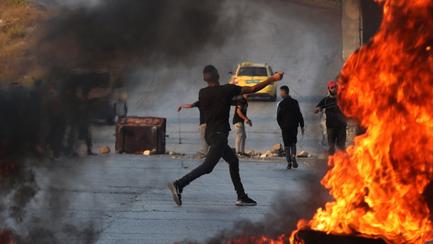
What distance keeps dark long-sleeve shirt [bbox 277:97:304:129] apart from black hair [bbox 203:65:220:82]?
19.6 feet

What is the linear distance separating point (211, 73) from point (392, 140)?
4720 mm

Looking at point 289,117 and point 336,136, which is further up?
point 289,117

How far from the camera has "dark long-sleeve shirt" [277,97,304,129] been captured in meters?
18.0

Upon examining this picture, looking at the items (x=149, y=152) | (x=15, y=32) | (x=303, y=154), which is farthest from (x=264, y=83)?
(x=149, y=152)

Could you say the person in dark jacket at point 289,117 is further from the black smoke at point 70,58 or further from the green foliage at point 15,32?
the green foliage at point 15,32

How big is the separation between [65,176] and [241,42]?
2.68 meters

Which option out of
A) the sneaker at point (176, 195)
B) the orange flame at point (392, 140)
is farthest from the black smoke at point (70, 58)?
the sneaker at point (176, 195)

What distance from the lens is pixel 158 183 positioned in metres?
15.8

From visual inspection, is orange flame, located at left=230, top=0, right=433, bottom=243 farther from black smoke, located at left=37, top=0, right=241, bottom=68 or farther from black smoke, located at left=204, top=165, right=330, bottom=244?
black smoke, located at left=37, top=0, right=241, bottom=68

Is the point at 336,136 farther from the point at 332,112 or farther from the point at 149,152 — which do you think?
the point at 149,152

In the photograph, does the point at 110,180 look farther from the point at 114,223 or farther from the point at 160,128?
the point at 160,128

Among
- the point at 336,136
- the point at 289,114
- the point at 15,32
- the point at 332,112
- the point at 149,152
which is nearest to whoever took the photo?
the point at 15,32

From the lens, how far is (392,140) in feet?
24.7

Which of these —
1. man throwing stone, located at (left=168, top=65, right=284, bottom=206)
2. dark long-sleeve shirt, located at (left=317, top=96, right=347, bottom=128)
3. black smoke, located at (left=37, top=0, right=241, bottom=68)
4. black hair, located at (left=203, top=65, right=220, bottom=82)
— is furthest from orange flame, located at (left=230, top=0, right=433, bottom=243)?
dark long-sleeve shirt, located at (left=317, top=96, right=347, bottom=128)
